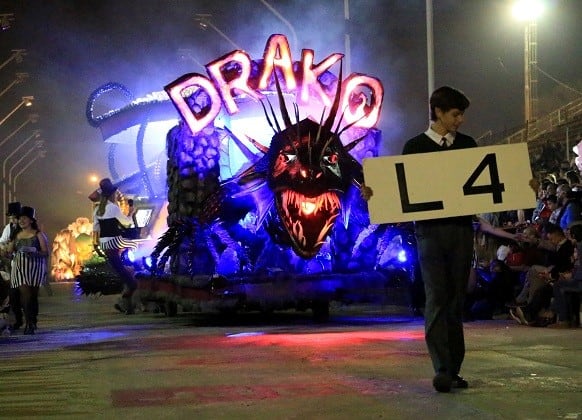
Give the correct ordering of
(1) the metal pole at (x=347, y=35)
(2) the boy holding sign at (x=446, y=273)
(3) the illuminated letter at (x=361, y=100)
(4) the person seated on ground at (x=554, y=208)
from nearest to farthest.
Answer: (2) the boy holding sign at (x=446, y=273) → (4) the person seated on ground at (x=554, y=208) → (3) the illuminated letter at (x=361, y=100) → (1) the metal pole at (x=347, y=35)

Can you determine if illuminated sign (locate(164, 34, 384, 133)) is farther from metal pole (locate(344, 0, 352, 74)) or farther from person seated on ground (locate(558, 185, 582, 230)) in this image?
metal pole (locate(344, 0, 352, 74))

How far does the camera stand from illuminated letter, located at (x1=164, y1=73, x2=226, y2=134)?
40.3 feet

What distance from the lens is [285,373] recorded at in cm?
698

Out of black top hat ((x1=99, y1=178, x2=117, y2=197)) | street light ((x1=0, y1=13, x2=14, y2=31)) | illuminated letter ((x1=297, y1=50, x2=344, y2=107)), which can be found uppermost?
street light ((x1=0, y1=13, x2=14, y2=31))

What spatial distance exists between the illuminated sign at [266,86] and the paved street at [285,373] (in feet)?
9.80

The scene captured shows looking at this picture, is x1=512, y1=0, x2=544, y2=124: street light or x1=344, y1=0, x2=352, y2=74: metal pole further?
x1=512, y1=0, x2=544, y2=124: street light

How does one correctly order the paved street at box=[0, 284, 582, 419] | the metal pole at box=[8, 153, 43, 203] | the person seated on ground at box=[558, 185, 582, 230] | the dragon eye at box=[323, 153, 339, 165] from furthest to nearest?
the metal pole at box=[8, 153, 43, 203]
the person seated on ground at box=[558, 185, 582, 230]
the dragon eye at box=[323, 153, 339, 165]
the paved street at box=[0, 284, 582, 419]

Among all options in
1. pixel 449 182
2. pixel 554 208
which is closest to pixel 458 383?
pixel 449 182

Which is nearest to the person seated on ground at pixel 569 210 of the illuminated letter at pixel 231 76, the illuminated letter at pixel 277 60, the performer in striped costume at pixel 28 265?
the illuminated letter at pixel 277 60

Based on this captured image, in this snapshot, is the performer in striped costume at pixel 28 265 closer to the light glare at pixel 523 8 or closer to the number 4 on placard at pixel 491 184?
the number 4 on placard at pixel 491 184

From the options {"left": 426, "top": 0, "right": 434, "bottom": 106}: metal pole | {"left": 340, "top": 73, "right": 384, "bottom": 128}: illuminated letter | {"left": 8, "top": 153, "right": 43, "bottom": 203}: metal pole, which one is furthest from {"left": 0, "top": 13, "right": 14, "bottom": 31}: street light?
{"left": 8, "top": 153, "right": 43, "bottom": 203}: metal pole

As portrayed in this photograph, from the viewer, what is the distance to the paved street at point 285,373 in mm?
5484

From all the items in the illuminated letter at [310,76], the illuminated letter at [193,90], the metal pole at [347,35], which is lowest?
the illuminated letter at [193,90]

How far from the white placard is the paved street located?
3.89 ft
